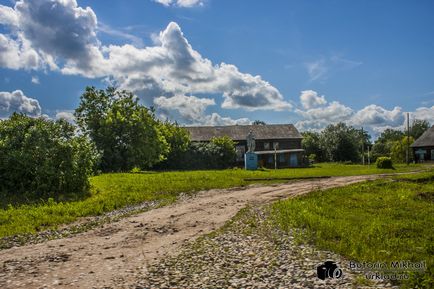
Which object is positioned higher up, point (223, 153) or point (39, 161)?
point (223, 153)

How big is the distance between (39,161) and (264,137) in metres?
54.4

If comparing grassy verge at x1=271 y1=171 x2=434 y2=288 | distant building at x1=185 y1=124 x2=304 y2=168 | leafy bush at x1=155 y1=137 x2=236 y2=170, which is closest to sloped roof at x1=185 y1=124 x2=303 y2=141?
distant building at x1=185 y1=124 x2=304 y2=168

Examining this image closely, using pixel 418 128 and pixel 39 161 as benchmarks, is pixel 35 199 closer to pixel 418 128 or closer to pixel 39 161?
pixel 39 161

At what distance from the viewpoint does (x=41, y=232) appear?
12938 mm

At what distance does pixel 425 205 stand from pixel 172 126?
49.8 m

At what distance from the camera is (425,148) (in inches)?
2579

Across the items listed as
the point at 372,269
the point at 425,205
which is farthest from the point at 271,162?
the point at 372,269

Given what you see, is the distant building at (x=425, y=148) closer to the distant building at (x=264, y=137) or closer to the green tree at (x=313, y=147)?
the distant building at (x=264, y=137)

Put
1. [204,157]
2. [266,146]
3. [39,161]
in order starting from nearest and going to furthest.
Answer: [39,161]
[204,157]
[266,146]

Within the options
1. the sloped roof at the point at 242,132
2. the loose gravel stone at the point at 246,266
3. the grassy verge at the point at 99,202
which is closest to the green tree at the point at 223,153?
the sloped roof at the point at 242,132

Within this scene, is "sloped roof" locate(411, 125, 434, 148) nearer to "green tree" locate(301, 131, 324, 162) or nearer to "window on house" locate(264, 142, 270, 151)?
"window on house" locate(264, 142, 270, 151)

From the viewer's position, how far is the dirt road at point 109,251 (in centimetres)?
787

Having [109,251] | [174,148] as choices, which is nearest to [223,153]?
[174,148]

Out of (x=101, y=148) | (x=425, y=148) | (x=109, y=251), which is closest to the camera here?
(x=109, y=251)
